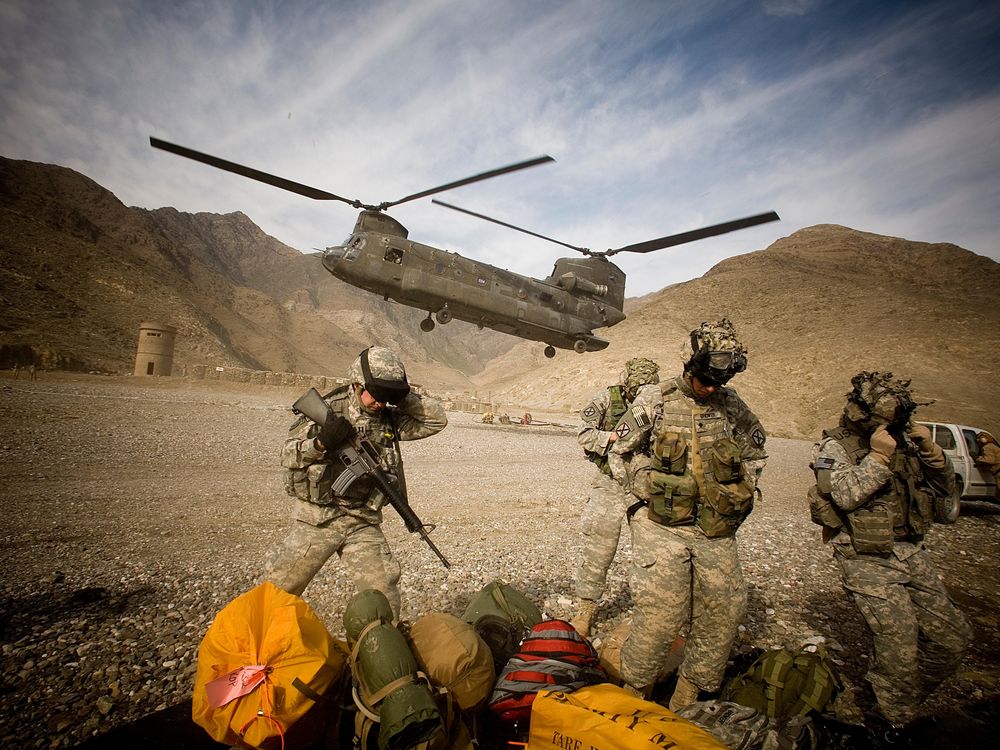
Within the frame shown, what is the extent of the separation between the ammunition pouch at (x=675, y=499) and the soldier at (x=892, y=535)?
41.6 inches

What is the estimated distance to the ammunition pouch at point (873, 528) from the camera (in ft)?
8.77

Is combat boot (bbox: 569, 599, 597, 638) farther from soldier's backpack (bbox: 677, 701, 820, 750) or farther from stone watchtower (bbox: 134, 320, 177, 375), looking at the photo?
stone watchtower (bbox: 134, 320, 177, 375)

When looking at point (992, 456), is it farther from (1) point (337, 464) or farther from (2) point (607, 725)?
(1) point (337, 464)

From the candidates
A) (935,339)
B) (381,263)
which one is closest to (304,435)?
(381,263)

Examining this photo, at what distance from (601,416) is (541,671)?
8.80 ft

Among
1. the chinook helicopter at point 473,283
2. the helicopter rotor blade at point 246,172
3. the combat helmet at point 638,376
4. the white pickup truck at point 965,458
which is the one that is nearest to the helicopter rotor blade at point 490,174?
the chinook helicopter at point 473,283

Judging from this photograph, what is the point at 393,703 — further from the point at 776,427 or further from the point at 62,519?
the point at 776,427

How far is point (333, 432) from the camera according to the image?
104 inches

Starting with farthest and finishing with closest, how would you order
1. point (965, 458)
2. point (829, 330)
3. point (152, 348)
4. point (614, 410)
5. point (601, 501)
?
point (829, 330) → point (152, 348) → point (965, 458) → point (614, 410) → point (601, 501)

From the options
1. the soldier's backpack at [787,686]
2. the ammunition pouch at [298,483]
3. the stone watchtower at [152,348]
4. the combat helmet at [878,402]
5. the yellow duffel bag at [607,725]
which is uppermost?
the stone watchtower at [152,348]

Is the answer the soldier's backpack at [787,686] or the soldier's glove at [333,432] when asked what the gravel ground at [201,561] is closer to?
the soldier's backpack at [787,686]

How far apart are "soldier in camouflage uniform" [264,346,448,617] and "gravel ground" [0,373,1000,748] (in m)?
0.93

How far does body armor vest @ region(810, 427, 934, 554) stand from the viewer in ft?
8.84

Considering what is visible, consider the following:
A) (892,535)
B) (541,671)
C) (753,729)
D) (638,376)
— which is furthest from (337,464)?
(892,535)
